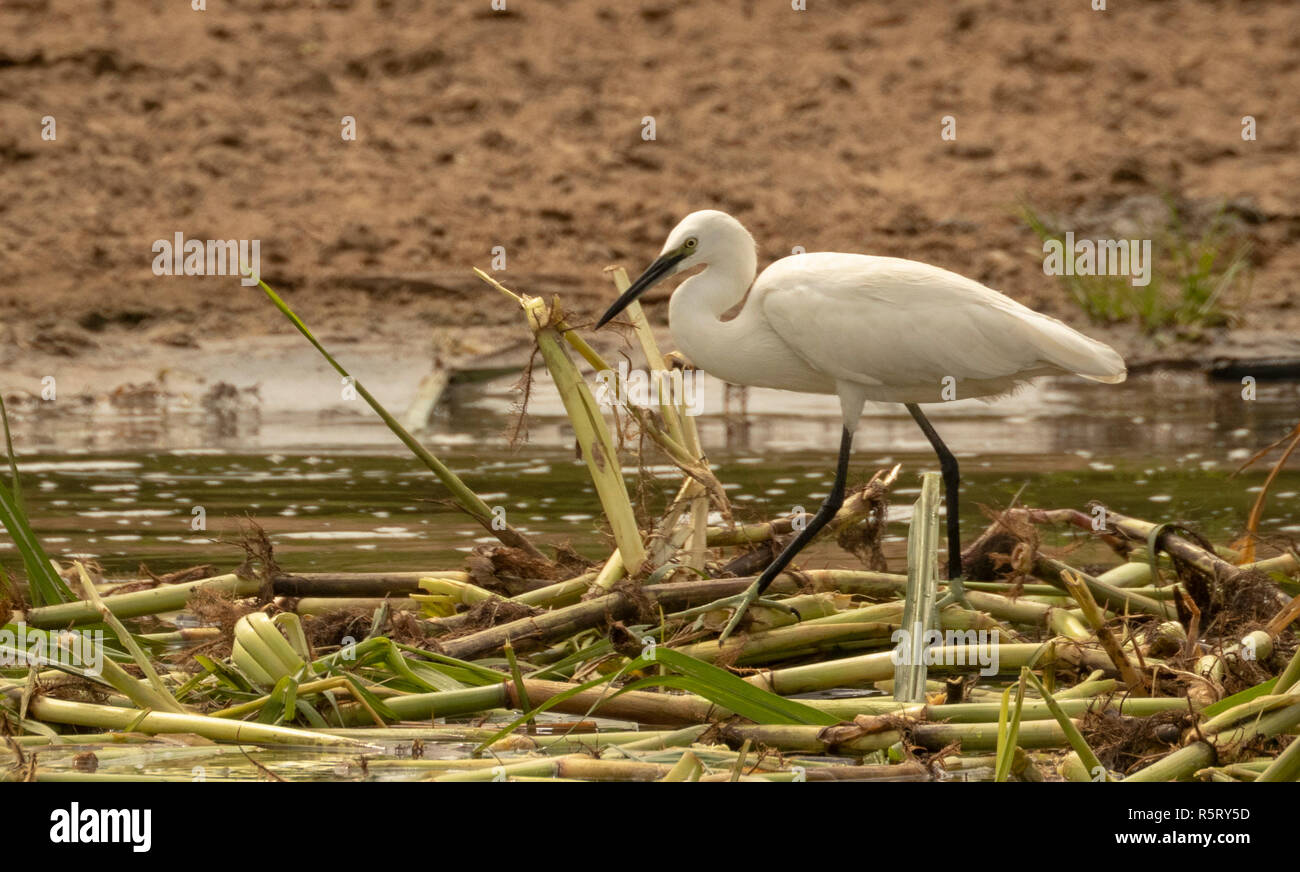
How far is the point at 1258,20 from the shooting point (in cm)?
1914

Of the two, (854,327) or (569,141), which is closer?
(854,327)

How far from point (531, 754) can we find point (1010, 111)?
14.9 metres

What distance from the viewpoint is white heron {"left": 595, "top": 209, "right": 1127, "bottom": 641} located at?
5633 millimetres

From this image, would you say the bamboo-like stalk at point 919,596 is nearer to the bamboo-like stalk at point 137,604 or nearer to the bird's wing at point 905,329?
the bird's wing at point 905,329

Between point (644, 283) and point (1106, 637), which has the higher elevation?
point (644, 283)

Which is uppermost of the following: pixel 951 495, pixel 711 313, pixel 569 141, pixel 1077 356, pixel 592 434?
pixel 569 141

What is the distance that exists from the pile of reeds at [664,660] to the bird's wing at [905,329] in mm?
429

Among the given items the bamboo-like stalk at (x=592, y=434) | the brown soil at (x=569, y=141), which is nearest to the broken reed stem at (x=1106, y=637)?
the bamboo-like stalk at (x=592, y=434)

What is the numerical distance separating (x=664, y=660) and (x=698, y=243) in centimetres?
213

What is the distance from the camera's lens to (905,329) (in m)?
5.66

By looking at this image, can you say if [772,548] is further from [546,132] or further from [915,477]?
[546,132]

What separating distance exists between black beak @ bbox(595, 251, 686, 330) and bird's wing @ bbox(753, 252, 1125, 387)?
1.06 feet

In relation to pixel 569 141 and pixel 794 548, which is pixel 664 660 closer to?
pixel 794 548

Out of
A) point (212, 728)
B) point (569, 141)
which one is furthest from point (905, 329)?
point (569, 141)
